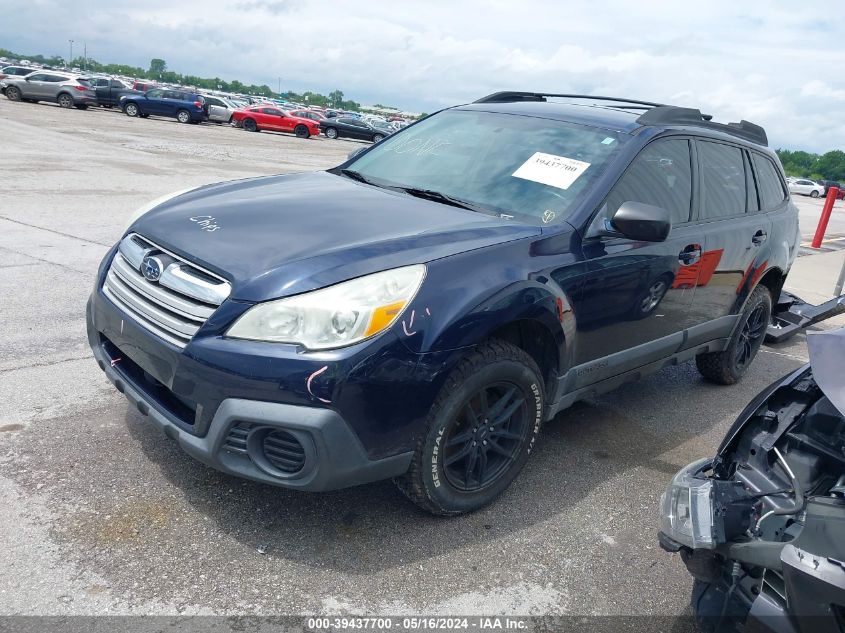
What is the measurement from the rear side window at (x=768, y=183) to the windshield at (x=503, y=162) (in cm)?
184

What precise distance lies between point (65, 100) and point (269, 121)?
8928mm

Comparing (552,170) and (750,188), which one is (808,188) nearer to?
(750,188)

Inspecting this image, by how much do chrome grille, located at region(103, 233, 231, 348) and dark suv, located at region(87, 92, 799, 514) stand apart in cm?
1

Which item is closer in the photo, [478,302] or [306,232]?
[478,302]

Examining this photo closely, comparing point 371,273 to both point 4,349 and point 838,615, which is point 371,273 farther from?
point 4,349

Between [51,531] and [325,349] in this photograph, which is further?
[51,531]

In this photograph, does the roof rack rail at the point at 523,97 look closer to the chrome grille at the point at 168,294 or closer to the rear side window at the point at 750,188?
the rear side window at the point at 750,188

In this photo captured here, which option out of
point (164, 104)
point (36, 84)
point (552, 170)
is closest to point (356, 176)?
point (552, 170)

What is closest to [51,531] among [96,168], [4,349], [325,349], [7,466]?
[7,466]

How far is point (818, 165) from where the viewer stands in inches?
3423

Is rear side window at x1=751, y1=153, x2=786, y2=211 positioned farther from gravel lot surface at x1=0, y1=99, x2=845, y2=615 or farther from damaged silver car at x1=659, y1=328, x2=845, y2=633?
damaged silver car at x1=659, y1=328, x2=845, y2=633

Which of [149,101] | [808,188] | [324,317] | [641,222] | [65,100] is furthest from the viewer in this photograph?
[808,188]

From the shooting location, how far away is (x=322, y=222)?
3199 millimetres

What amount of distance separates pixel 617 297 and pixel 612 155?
72cm
